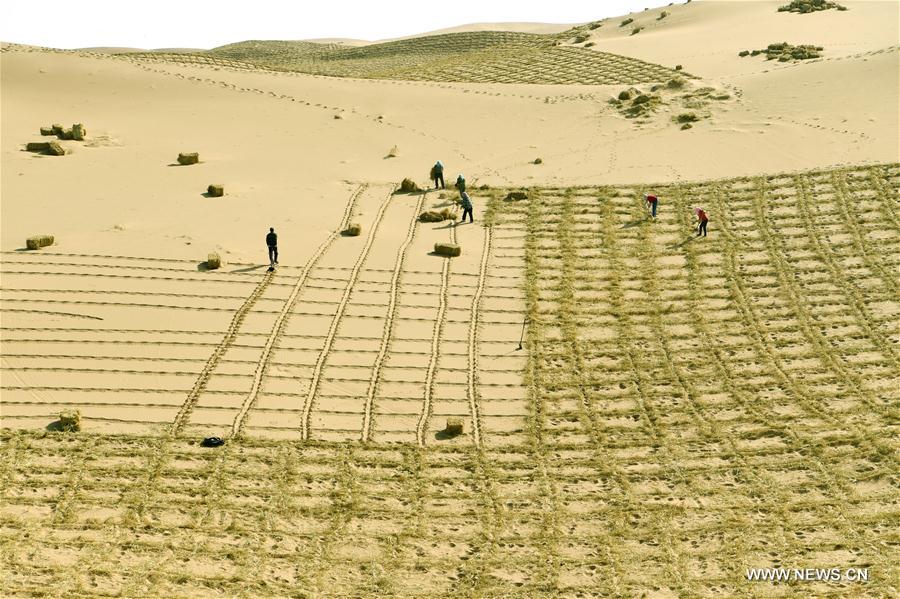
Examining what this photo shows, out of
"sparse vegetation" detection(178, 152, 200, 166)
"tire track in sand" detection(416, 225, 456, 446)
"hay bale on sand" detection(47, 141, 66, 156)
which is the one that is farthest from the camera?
"hay bale on sand" detection(47, 141, 66, 156)

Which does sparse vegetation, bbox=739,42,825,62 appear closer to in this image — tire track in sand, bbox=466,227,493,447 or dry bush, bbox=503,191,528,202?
dry bush, bbox=503,191,528,202

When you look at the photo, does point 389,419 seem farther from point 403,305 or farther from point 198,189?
point 198,189

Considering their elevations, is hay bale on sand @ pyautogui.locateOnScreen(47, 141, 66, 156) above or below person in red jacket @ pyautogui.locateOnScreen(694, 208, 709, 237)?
above

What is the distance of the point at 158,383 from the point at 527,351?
6425 millimetres

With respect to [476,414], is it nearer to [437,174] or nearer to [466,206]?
[466,206]

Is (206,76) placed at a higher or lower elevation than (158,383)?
higher

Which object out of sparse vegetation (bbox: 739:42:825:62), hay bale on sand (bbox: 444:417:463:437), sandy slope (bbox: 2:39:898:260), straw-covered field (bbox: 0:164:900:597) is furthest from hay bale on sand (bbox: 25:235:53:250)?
sparse vegetation (bbox: 739:42:825:62)

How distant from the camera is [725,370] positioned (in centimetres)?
1802

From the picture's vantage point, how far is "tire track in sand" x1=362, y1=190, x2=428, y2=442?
650 inches

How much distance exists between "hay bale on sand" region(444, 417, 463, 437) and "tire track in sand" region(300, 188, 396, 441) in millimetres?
2149

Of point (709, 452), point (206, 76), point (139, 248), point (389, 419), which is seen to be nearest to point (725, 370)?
point (709, 452)

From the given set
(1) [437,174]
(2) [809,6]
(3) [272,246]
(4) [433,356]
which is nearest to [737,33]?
(2) [809,6]

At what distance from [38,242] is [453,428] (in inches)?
418

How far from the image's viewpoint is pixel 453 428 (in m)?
16.1
